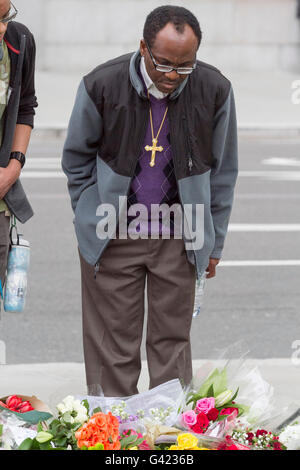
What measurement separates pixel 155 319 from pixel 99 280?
0.94 feet

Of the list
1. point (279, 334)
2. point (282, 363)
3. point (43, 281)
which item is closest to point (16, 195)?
point (282, 363)

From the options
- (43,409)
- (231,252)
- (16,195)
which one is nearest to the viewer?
(43,409)

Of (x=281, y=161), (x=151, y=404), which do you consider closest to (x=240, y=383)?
(x=151, y=404)

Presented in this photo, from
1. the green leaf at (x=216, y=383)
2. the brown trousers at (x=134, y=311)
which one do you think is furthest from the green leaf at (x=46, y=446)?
the brown trousers at (x=134, y=311)

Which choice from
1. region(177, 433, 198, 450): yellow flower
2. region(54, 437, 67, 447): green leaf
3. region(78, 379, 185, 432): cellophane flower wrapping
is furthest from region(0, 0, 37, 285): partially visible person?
region(177, 433, 198, 450): yellow flower

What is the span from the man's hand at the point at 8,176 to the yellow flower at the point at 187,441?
152 cm

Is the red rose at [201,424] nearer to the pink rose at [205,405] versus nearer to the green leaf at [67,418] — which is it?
the pink rose at [205,405]

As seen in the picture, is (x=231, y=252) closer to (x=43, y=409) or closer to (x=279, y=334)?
(x=279, y=334)

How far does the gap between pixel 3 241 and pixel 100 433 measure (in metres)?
1.37

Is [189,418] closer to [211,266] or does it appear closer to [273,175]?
[211,266]

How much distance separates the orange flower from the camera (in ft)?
9.31

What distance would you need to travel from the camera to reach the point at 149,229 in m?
3.98

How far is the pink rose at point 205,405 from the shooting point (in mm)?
3086

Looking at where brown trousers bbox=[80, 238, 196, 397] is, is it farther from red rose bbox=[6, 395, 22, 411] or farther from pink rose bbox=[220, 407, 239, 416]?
pink rose bbox=[220, 407, 239, 416]
